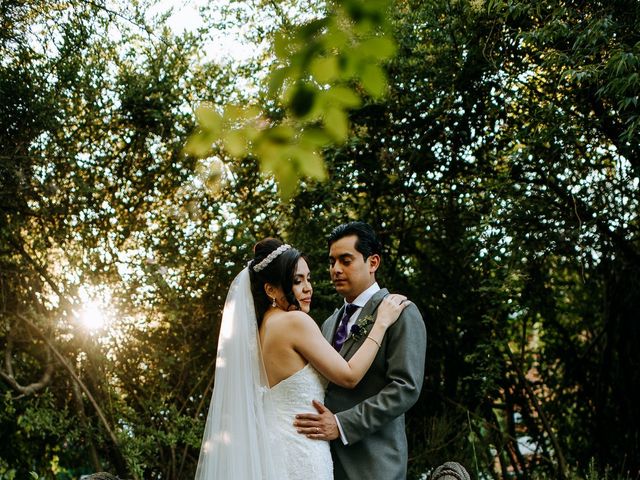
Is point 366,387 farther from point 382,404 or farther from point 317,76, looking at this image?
point 317,76

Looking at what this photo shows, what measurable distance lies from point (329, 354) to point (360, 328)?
27 centimetres

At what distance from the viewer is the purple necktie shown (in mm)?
3174

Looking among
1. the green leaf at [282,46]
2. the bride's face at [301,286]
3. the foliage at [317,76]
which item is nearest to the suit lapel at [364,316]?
A: the bride's face at [301,286]

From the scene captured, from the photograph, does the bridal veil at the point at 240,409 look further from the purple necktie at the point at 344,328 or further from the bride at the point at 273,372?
the purple necktie at the point at 344,328

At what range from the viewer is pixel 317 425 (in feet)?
9.28

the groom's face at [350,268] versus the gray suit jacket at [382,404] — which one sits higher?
the groom's face at [350,268]

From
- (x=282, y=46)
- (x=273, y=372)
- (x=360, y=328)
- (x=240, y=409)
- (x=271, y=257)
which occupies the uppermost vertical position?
(x=282, y=46)

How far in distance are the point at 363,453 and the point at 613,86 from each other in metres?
2.85

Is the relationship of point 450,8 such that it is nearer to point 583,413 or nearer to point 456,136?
point 456,136

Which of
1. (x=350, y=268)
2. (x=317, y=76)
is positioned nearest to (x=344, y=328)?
(x=350, y=268)

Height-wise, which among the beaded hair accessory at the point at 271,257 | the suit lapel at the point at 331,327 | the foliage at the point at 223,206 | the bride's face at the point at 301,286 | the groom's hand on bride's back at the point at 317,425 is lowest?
the groom's hand on bride's back at the point at 317,425

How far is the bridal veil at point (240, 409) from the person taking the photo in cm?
285

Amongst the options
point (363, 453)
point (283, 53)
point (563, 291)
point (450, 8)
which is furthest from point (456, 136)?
point (283, 53)

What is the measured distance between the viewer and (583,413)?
6.60 metres
